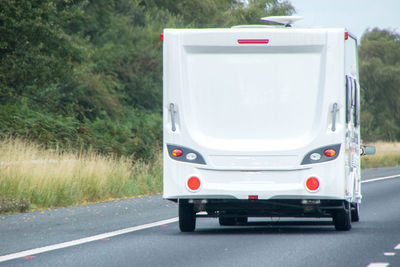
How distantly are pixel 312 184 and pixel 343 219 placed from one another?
1.04 metres

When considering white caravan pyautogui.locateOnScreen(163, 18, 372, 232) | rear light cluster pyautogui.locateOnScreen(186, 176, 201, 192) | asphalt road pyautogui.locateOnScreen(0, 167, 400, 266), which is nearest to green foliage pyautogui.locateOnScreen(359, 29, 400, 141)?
asphalt road pyautogui.locateOnScreen(0, 167, 400, 266)

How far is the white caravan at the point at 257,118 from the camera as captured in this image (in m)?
12.2

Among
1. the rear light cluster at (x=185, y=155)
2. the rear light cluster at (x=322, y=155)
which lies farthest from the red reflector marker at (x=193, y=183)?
the rear light cluster at (x=322, y=155)

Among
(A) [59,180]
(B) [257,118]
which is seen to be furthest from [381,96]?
(B) [257,118]

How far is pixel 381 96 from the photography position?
247 feet

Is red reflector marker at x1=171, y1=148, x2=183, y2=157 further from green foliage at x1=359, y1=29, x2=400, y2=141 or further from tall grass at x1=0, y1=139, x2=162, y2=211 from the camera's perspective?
green foliage at x1=359, y1=29, x2=400, y2=141

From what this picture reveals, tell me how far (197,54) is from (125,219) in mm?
3413

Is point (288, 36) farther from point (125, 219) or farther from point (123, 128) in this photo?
point (123, 128)

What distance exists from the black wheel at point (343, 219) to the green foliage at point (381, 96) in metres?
55.1

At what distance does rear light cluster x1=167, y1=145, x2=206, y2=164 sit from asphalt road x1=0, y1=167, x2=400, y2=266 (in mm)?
977

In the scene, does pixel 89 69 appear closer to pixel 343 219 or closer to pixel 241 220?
pixel 241 220

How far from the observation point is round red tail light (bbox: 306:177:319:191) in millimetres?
12164

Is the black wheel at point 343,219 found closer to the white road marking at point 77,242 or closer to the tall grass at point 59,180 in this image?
the white road marking at point 77,242

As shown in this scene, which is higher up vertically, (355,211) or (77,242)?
(355,211)
